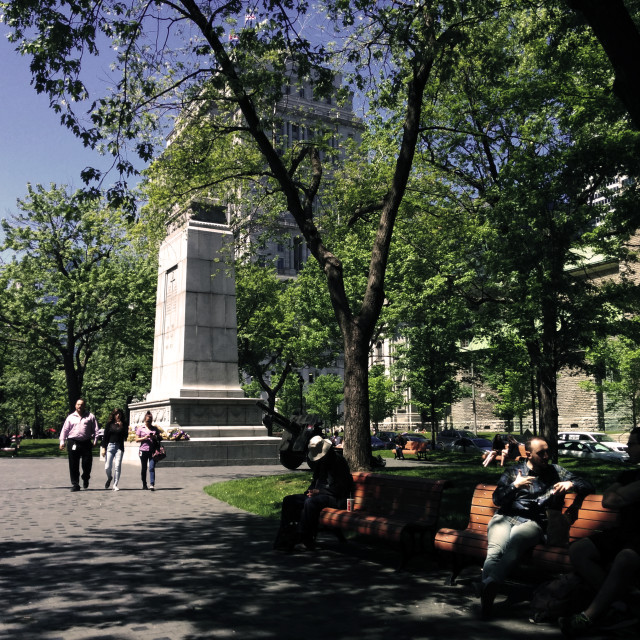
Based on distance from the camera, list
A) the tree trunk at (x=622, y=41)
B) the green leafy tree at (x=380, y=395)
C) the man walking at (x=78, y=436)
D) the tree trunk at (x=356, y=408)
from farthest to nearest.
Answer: the green leafy tree at (x=380, y=395)
the man walking at (x=78, y=436)
the tree trunk at (x=356, y=408)
the tree trunk at (x=622, y=41)

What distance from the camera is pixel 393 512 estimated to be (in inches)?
319

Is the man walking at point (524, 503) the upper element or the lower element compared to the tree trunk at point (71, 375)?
lower

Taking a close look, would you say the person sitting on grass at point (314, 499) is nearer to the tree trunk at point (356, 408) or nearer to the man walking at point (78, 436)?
the tree trunk at point (356, 408)

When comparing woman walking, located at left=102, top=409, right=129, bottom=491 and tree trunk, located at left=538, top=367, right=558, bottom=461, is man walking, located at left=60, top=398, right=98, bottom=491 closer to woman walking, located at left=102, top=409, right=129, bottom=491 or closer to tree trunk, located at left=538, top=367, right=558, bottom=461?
woman walking, located at left=102, top=409, right=129, bottom=491

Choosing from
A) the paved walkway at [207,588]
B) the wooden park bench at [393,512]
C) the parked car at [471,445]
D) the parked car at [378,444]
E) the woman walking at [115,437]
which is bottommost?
the parked car at [378,444]

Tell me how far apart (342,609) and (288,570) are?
1.64 meters

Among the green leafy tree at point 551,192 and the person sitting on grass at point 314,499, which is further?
the green leafy tree at point 551,192

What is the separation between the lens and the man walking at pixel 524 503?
18.8 ft

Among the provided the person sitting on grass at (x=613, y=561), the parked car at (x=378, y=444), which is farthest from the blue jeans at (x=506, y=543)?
the parked car at (x=378, y=444)

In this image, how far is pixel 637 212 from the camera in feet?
57.7

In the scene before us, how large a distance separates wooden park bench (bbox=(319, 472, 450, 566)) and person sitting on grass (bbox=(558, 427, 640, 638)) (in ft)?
7.28

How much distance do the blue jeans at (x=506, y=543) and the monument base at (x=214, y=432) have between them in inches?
703

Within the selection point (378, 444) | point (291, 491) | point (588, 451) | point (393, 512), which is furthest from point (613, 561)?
point (378, 444)

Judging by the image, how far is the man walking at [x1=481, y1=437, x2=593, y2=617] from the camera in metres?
5.74
